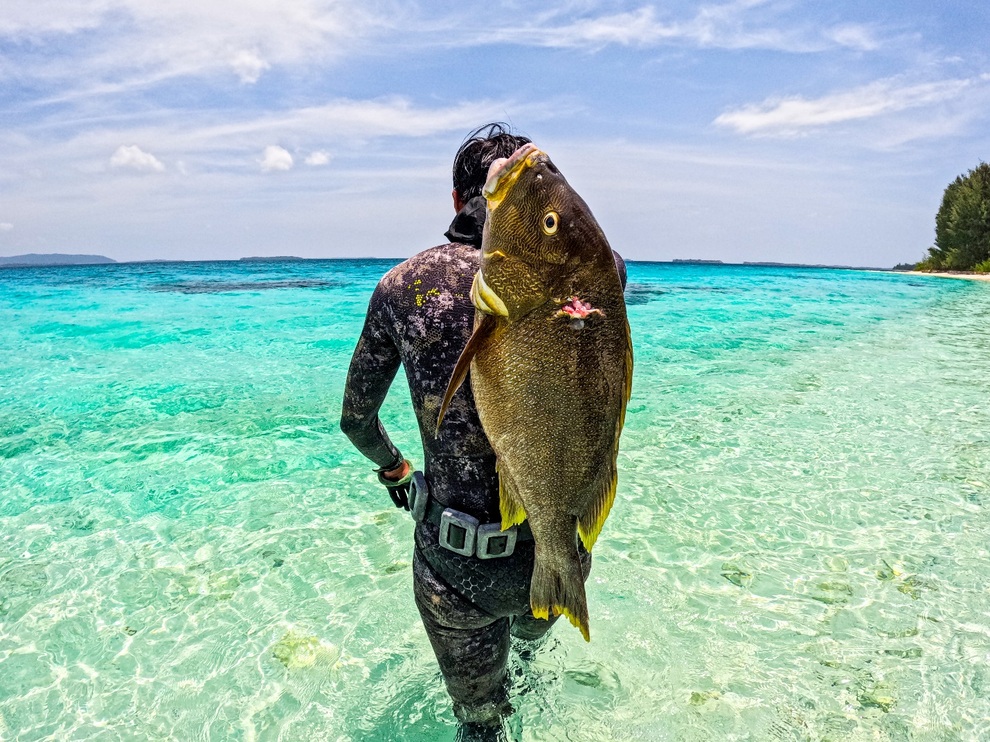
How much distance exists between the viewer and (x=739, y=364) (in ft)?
40.9

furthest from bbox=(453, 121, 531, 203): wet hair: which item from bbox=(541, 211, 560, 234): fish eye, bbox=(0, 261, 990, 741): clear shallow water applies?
bbox=(0, 261, 990, 741): clear shallow water

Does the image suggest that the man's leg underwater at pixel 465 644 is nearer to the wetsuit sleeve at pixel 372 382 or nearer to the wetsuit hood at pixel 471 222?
the wetsuit sleeve at pixel 372 382

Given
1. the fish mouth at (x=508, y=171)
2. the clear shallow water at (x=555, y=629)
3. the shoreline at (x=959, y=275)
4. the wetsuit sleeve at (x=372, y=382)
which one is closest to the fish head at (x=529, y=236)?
the fish mouth at (x=508, y=171)

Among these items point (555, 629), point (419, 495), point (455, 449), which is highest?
point (455, 449)

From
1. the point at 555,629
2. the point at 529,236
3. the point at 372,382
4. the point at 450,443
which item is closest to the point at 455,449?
the point at 450,443

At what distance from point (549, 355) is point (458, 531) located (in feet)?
2.82

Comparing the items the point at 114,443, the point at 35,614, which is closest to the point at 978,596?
the point at 35,614

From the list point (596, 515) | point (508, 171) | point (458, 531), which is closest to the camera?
point (508, 171)

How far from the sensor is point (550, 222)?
147 centimetres

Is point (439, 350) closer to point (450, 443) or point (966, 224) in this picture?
point (450, 443)

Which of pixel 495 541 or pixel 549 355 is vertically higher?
pixel 549 355

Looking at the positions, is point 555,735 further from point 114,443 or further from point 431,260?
point 114,443

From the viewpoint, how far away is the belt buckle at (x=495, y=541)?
2.09m

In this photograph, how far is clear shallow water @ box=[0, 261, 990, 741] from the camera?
3.23m
